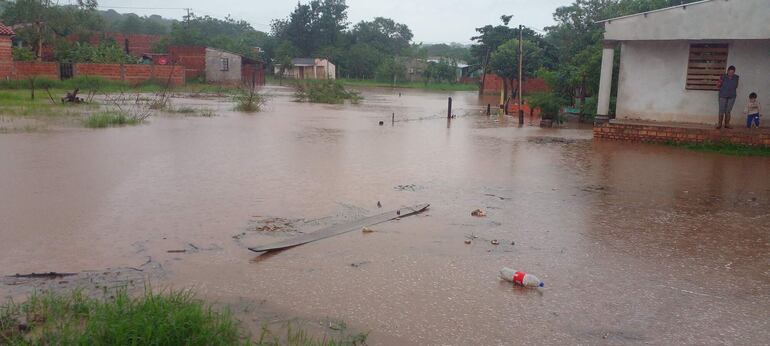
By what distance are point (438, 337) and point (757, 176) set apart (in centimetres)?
891

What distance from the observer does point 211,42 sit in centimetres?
6812

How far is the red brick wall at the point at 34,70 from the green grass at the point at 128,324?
3212cm

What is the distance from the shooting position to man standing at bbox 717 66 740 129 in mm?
13688

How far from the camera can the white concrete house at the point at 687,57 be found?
45.5 feet

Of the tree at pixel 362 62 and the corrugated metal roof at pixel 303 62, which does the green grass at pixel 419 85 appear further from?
the corrugated metal roof at pixel 303 62

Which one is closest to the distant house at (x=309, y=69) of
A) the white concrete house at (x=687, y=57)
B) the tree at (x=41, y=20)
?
the tree at (x=41, y=20)

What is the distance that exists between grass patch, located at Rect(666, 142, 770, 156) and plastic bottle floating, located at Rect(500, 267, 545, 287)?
418 inches

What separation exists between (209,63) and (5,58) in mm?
16755

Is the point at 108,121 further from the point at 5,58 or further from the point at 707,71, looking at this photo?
the point at 5,58

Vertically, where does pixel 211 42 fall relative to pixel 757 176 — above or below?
above

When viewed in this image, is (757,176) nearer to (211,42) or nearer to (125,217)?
(125,217)

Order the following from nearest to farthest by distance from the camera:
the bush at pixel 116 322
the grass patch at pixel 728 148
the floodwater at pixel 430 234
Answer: the bush at pixel 116 322
the floodwater at pixel 430 234
the grass patch at pixel 728 148

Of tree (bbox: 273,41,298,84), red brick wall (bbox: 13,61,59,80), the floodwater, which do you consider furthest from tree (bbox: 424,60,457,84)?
the floodwater

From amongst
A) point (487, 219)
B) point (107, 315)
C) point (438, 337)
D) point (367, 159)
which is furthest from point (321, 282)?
point (367, 159)
